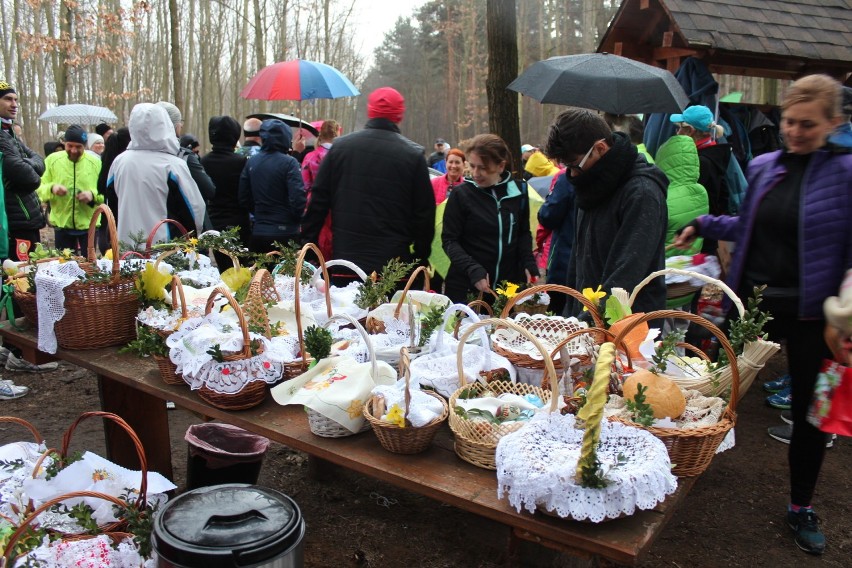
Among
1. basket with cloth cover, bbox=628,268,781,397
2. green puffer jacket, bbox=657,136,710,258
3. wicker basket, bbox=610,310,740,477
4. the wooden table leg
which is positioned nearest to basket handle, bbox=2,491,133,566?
the wooden table leg

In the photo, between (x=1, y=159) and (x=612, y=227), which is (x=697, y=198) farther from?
(x=1, y=159)

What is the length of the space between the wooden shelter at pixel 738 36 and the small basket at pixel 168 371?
4414mm

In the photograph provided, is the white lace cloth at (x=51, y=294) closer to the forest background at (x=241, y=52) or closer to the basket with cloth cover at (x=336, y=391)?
the basket with cloth cover at (x=336, y=391)

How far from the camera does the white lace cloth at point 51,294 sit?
2.82 meters

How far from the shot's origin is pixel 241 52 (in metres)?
26.9

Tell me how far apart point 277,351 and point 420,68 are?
Result: 34761 mm

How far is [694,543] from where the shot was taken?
3.01m

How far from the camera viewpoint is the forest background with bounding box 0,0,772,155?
51.4 ft

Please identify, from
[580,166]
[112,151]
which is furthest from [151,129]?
[580,166]

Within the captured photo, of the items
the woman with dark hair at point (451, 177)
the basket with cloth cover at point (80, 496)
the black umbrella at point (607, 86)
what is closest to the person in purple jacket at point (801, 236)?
the black umbrella at point (607, 86)

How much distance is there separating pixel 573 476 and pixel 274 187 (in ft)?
13.0

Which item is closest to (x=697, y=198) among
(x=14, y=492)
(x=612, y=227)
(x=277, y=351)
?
(x=612, y=227)

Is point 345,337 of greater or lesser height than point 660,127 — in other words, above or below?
below

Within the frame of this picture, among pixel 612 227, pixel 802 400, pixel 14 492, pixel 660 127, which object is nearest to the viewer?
pixel 14 492
